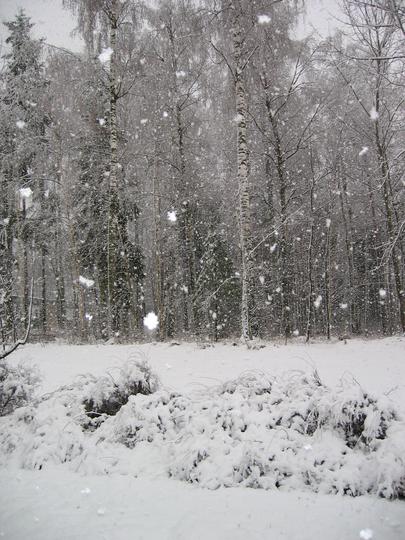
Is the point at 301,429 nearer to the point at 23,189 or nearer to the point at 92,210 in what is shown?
the point at 92,210

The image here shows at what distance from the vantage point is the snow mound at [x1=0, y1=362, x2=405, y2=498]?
150 inches

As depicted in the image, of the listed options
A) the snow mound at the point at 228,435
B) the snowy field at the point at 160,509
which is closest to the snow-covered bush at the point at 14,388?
the snow mound at the point at 228,435

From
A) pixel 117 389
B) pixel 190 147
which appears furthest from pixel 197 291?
pixel 117 389

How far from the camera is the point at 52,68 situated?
44.8ft

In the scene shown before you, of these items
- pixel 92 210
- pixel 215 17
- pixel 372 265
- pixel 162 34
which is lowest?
pixel 372 265

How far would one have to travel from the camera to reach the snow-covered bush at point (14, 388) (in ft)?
18.7

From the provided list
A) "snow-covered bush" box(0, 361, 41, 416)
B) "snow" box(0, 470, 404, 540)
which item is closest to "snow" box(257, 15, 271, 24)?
"snow-covered bush" box(0, 361, 41, 416)

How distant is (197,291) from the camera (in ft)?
43.8

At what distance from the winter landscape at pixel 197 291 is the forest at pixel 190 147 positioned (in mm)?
110

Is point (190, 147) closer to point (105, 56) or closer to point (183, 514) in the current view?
point (105, 56)

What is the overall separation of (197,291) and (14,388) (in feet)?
26.6

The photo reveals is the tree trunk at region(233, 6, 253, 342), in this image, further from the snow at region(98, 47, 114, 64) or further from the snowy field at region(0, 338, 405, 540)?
the snowy field at region(0, 338, 405, 540)

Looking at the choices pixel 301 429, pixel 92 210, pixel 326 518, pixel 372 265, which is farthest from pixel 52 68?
pixel 372 265

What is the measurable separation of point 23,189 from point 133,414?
14056 mm
